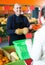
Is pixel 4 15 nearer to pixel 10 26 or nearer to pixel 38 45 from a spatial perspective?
pixel 10 26

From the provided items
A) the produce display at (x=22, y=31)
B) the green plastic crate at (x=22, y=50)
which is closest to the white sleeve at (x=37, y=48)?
the green plastic crate at (x=22, y=50)

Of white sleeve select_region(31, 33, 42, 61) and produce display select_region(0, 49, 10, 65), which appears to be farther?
produce display select_region(0, 49, 10, 65)

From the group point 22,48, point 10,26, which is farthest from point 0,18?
point 22,48

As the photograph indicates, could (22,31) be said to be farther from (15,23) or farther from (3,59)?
(3,59)

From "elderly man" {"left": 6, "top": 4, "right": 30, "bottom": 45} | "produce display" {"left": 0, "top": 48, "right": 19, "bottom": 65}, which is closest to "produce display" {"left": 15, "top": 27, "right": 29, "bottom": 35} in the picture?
"elderly man" {"left": 6, "top": 4, "right": 30, "bottom": 45}

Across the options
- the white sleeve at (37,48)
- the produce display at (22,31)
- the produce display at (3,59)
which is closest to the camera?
the white sleeve at (37,48)

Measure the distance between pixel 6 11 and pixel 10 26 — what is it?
346 centimetres

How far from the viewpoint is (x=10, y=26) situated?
3.16m

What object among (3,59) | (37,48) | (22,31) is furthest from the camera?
(22,31)

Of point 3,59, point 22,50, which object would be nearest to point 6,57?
point 3,59

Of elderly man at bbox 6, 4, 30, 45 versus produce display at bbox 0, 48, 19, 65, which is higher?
elderly man at bbox 6, 4, 30, 45

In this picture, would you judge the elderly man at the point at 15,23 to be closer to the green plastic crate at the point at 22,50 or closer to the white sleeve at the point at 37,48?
the green plastic crate at the point at 22,50

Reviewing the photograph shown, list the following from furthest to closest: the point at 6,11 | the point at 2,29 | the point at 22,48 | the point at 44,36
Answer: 1. the point at 6,11
2. the point at 2,29
3. the point at 22,48
4. the point at 44,36

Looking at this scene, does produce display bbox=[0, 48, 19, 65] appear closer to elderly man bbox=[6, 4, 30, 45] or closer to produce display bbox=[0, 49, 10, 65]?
produce display bbox=[0, 49, 10, 65]
